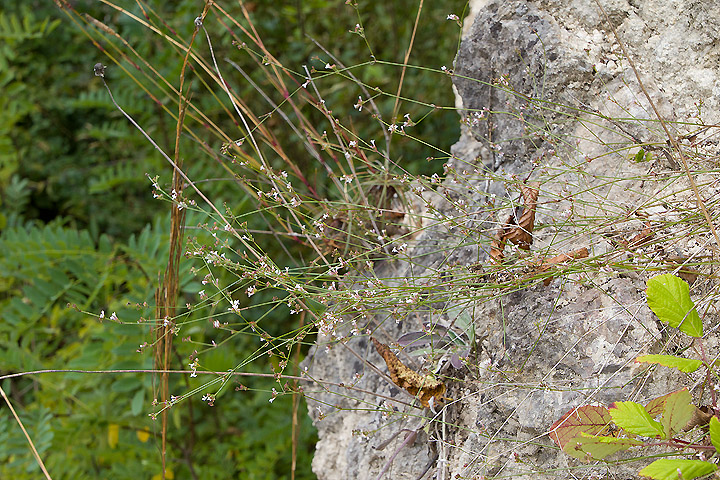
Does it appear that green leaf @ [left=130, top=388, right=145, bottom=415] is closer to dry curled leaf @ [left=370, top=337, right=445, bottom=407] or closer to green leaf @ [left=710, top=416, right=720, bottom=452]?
dry curled leaf @ [left=370, top=337, right=445, bottom=407]

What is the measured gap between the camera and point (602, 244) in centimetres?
110

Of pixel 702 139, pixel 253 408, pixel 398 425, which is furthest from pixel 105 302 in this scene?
pixel 702 139

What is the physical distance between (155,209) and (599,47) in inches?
111

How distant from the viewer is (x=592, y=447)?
0.86 metres

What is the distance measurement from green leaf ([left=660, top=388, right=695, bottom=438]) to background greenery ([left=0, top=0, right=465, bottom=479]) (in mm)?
755

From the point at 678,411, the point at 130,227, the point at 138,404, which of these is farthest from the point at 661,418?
the point at 130,227

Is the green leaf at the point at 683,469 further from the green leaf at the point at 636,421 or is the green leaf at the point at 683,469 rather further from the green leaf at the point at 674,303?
the green leaf at the point at 674,303

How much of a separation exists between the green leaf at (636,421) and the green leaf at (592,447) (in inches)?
1.7

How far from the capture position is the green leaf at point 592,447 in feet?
2.76

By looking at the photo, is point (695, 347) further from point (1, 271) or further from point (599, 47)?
point (1, 271)

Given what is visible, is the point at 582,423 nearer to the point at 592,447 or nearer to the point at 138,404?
the point at 592,447

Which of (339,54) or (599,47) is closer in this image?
(599,47)

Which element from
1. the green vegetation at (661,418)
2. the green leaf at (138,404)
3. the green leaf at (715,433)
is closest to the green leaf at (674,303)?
the green vegetation at (661,418)

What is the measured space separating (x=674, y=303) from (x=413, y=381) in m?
0.50
